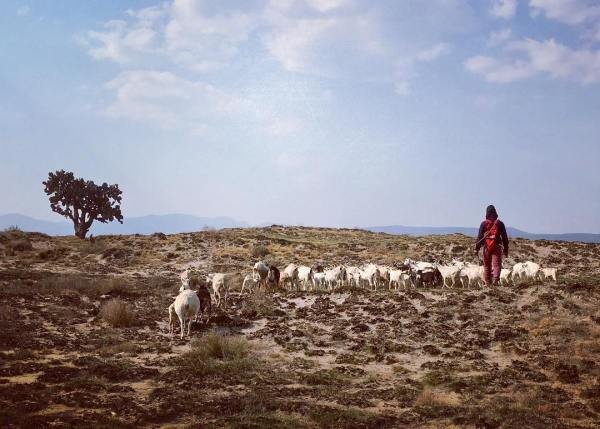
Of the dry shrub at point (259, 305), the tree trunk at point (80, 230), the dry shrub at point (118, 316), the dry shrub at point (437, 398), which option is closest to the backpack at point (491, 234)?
the dry shrub at point (437, 398)

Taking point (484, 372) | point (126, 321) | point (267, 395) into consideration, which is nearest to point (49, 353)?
point (126, 321)

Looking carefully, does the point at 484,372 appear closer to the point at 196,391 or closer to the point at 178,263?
the point at 196,391

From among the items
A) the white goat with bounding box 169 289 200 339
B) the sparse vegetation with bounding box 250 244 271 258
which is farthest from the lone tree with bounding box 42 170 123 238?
the white goat with bounding box 169 289 200 339

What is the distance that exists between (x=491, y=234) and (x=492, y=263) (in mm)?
1978

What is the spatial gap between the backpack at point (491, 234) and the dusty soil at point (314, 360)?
217 cm

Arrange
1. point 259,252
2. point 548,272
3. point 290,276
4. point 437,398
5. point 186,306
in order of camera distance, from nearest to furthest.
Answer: point 437,398, point 186,306, point 548,272, point 290,276, point 259,252

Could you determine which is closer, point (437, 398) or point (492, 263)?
point (437, 398)

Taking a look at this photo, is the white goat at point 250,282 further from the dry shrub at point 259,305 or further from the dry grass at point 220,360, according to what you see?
the dry grass at point 220,360

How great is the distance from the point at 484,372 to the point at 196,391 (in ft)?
26.6

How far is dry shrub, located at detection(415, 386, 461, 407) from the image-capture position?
11758 millimetres

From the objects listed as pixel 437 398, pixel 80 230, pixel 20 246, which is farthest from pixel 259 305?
pixel 80 230

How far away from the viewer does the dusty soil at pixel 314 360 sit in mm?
10984

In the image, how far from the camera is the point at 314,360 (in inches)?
618

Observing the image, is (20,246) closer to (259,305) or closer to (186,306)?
(259,305)
